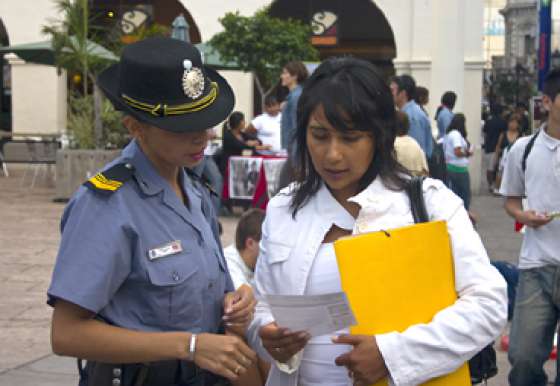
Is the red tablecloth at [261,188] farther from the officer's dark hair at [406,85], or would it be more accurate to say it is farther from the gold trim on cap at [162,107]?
the gold trim on cap at [162,107]

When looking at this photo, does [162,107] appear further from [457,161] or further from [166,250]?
[457,161]

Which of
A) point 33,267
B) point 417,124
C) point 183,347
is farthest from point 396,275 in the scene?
point 33,267

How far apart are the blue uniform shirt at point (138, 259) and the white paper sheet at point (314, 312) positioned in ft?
0.91

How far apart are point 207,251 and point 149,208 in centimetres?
23

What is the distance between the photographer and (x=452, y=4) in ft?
69.9

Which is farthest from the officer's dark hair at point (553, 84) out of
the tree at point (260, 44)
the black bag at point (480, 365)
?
the tree at point (260, 44)

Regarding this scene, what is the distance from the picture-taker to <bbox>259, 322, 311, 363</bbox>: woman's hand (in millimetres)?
2689

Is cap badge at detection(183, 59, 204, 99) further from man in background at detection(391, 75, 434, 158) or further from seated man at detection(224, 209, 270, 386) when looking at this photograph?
man in background at detection(391, 75, 434, 158)

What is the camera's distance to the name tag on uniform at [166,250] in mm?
2689

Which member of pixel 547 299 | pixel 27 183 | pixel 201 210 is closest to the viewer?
pixel 201 210

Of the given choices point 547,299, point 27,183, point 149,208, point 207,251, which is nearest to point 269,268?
point 207,251

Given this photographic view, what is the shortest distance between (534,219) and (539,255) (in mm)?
188

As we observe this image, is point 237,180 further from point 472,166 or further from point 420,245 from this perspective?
point 420,245

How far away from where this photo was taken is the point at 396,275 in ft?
8.71
